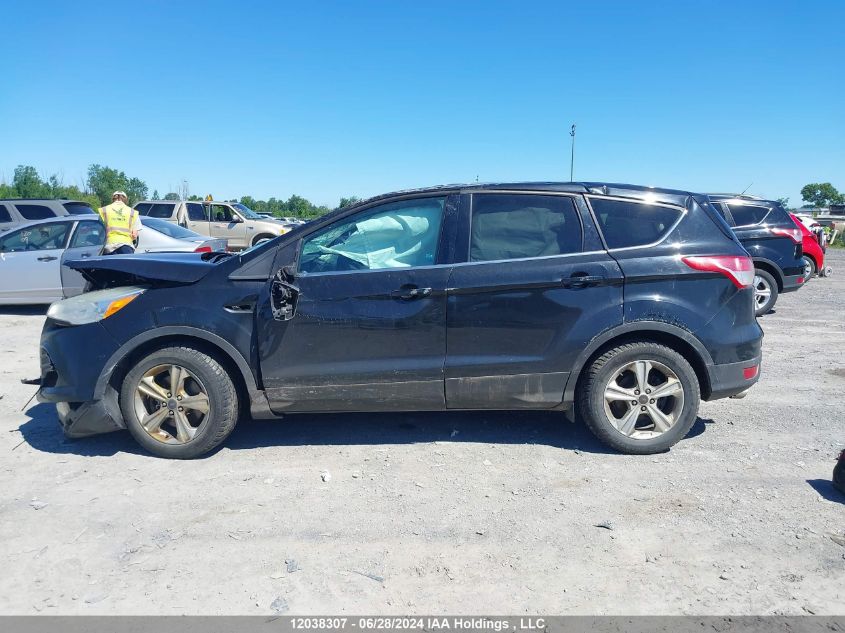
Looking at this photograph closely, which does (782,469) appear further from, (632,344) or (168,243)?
(168,243)

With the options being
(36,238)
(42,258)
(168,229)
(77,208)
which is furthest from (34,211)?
(42,258)

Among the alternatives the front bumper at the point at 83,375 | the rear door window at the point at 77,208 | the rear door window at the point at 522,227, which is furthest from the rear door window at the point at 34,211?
the rear door window at the point at 522,227

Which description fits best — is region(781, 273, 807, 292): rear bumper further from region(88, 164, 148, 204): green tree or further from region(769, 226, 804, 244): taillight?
region(88, 164, 148, 204): green tree

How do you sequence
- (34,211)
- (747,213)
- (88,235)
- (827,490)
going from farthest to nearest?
(34,211)
(88,235)
(747,213)
(827,490)

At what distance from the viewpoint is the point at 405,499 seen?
3.77 m

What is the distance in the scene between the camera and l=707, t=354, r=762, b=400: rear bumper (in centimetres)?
429

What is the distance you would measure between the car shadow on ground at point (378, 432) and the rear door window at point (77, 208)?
1425cm

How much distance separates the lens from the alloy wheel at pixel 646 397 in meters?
4.28

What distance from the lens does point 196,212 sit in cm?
2062

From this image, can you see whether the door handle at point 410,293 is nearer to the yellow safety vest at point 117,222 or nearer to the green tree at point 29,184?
the yellow safety vest at point 117,222

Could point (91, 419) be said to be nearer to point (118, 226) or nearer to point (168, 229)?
point (118, 226)

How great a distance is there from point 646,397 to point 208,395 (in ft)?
9.61

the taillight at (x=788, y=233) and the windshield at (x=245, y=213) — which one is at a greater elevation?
the windshield at (x=245, y=213)

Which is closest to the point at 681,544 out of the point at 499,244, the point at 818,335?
the point at 499,244
